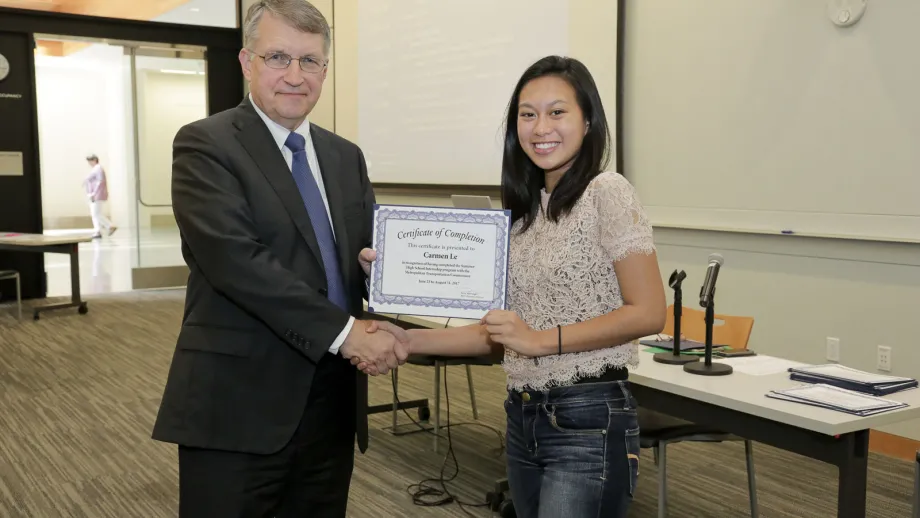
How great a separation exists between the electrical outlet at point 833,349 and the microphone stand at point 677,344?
190 centimetres

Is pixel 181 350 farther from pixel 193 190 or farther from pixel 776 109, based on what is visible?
pixel 776 109

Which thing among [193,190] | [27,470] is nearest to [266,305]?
[193,190]

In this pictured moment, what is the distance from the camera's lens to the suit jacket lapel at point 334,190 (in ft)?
6.74

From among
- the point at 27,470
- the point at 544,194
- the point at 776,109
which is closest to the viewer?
the point at 544,194

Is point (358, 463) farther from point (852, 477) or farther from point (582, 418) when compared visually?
point (582, 418)

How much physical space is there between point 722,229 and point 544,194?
11.6ft

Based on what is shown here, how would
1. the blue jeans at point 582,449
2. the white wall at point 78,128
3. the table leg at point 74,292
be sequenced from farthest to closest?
the white wall at point 78,128 → the table leg at point 74,292 → the blue jeans at point 582,449

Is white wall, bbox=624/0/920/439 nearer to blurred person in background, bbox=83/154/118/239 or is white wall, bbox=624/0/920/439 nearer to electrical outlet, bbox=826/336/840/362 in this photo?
electrical outlet, bbox=826/336/840/362

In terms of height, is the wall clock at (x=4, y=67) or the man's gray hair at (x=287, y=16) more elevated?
the wall clock at (x=4, y=67)

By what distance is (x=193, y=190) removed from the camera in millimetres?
1931

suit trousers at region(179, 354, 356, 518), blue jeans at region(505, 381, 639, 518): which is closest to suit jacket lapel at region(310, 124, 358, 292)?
suit trousers at region(179, 354, 356, 518)

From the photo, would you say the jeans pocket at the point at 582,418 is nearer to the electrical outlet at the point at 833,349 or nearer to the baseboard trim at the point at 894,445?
the baseboard trim at the point at 894,445

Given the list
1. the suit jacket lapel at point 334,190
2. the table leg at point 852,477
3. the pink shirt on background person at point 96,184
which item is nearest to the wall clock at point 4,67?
the pink shirt on background person at point 96,184

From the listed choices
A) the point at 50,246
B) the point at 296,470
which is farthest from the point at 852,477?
the point at 50,246
